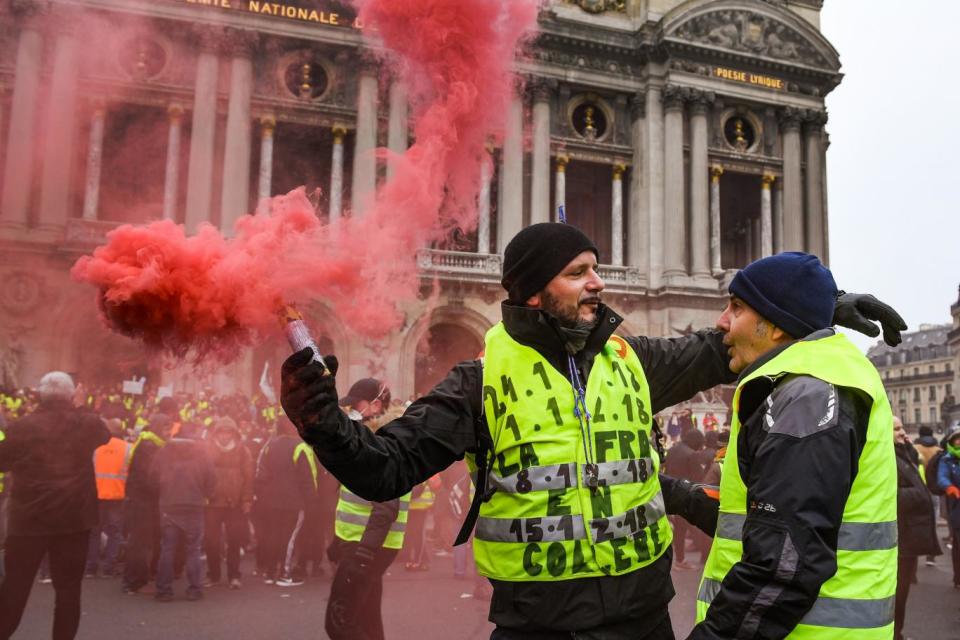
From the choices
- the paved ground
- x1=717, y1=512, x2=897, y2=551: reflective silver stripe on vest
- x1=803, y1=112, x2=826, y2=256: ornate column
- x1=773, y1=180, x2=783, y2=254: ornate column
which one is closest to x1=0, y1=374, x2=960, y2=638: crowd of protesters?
the paved ground

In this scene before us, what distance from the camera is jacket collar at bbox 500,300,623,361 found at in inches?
108

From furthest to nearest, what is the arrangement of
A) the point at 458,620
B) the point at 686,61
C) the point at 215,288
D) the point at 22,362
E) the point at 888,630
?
the point at 686,61 → the point at 22,362 → the point at 458,620 → the point at 215,288 → the point at 888,630

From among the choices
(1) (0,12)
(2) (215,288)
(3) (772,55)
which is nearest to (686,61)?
(3) (772,55)

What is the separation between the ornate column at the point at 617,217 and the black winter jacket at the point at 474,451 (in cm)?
2548

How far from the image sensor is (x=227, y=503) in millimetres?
9492

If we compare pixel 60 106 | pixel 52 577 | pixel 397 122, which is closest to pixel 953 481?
pixel 52 577

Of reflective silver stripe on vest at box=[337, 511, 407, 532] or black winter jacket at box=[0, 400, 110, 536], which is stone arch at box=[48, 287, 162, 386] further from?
reflective silver stripe on vest at box=[337, 511, 407, 532]

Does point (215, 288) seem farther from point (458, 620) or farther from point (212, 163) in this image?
point (212, 163)

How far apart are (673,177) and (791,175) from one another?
17.1 feet

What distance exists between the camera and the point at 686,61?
90.5 feet

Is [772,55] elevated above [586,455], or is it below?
above

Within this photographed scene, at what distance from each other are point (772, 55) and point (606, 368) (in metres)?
29.4

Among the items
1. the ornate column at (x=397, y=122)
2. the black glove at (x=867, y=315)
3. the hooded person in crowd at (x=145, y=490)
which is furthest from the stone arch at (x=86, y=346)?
the black glove at (x=867, y=315)

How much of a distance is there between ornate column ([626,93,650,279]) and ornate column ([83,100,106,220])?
57.2 ft
